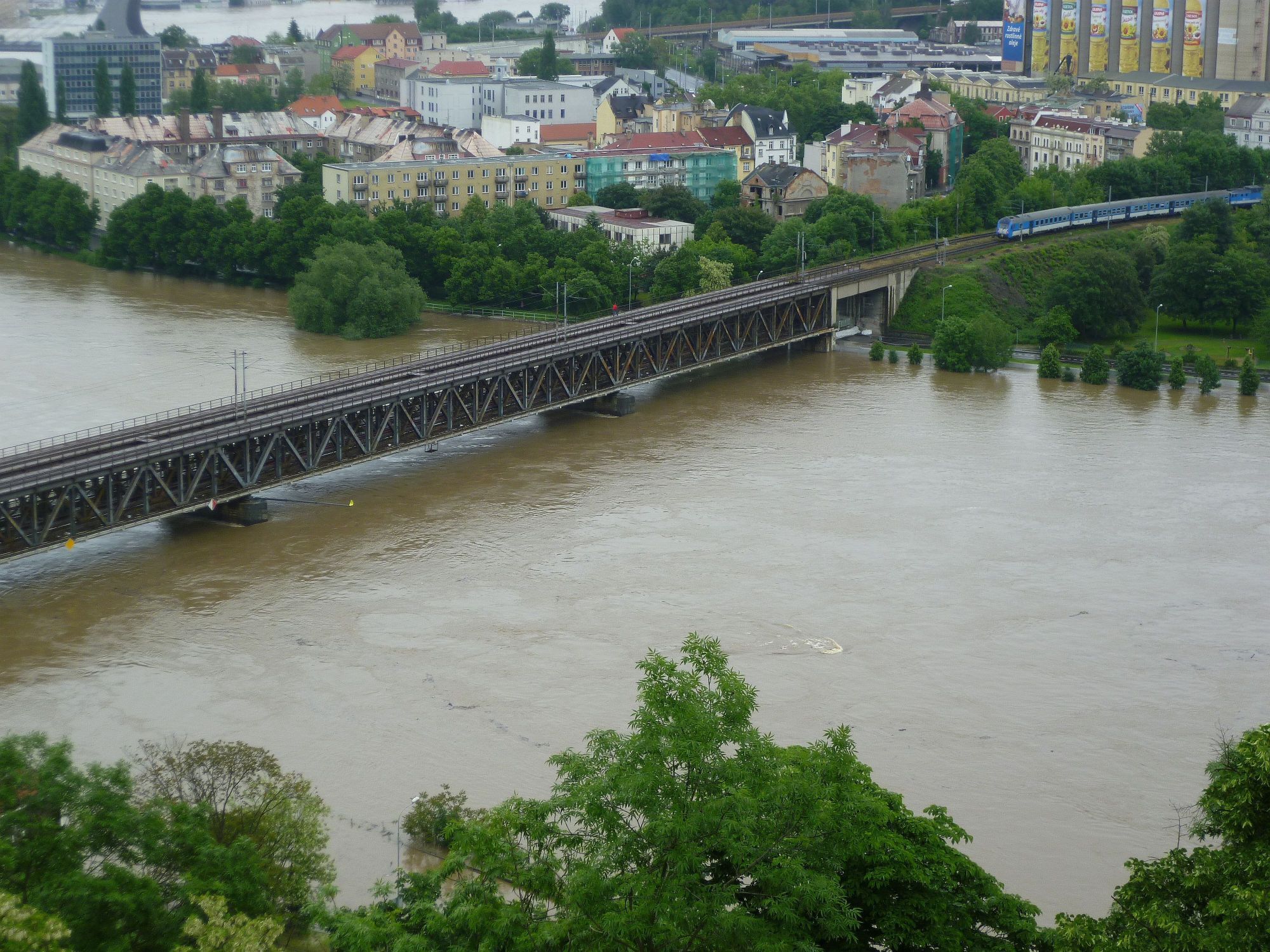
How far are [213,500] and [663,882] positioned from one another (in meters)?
15.7

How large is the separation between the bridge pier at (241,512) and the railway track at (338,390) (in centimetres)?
105

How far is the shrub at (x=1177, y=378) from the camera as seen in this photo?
3509 centimetres

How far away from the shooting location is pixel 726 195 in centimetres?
5016

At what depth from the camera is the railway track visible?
24.1 meters

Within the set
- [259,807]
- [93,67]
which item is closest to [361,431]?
[259,807]

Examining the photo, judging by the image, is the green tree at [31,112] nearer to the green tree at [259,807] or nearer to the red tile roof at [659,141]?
the red tile roof at [659,141]

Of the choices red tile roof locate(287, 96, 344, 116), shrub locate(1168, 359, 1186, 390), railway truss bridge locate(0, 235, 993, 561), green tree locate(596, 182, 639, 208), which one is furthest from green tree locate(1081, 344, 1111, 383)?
red tile roof locate(287, 96, 344, 116)

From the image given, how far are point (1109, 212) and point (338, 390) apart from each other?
1051 inches

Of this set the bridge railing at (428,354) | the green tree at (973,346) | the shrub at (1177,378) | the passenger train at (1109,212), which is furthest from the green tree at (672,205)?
the shrub at (1177,378)

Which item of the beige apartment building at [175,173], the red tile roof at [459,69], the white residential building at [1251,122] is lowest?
the beige apartment building at [175,173]

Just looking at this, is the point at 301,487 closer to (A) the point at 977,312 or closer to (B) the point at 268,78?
(A) the point at 977,312

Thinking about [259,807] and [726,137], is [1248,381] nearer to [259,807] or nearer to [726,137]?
[726,137]

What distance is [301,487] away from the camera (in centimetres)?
2708

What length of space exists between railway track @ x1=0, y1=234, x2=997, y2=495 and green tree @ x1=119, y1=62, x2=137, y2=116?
29513 mm
